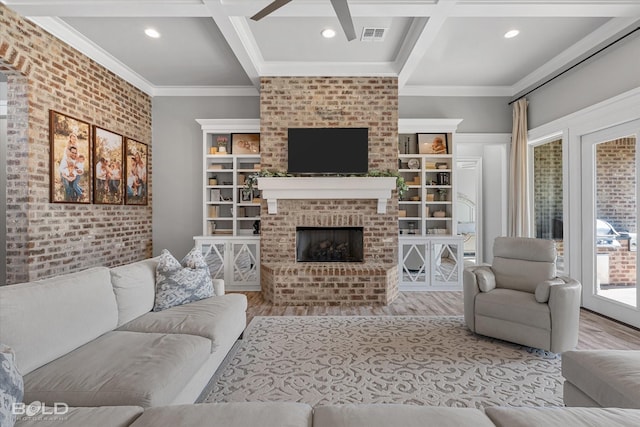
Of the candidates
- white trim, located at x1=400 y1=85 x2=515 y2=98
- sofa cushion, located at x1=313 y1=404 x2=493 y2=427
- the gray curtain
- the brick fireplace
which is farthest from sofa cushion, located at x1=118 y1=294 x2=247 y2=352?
the gray curtain

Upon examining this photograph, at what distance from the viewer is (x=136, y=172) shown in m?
4.73

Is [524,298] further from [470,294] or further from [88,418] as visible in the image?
[88,418]

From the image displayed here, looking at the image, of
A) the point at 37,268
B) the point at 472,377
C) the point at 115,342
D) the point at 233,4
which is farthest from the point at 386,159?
the point at 37,268

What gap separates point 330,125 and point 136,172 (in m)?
2.91

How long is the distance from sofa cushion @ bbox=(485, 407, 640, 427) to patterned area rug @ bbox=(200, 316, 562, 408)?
0.92m

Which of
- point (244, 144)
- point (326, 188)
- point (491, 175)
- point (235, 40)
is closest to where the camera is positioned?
point (235, 40)

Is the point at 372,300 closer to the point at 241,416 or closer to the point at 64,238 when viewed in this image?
the point at 241,416

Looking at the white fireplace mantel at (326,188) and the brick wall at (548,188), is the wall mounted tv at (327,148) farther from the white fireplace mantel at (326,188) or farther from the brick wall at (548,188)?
the brick wall at (548,188)

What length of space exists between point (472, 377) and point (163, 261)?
250 centimetres

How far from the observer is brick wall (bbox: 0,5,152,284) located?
3.02m

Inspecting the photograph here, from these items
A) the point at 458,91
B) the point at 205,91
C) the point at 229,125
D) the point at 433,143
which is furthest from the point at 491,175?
the point at 205,91

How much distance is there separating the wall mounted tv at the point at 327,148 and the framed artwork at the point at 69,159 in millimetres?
2430

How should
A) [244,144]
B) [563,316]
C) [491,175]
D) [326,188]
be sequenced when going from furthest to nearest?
1. [491,175]
2. [244,144]
3. [326,188]
4. [563,316]

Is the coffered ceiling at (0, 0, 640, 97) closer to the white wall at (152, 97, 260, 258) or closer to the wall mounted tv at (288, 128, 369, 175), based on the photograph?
the white wall at (152, 97, 260, 258)
